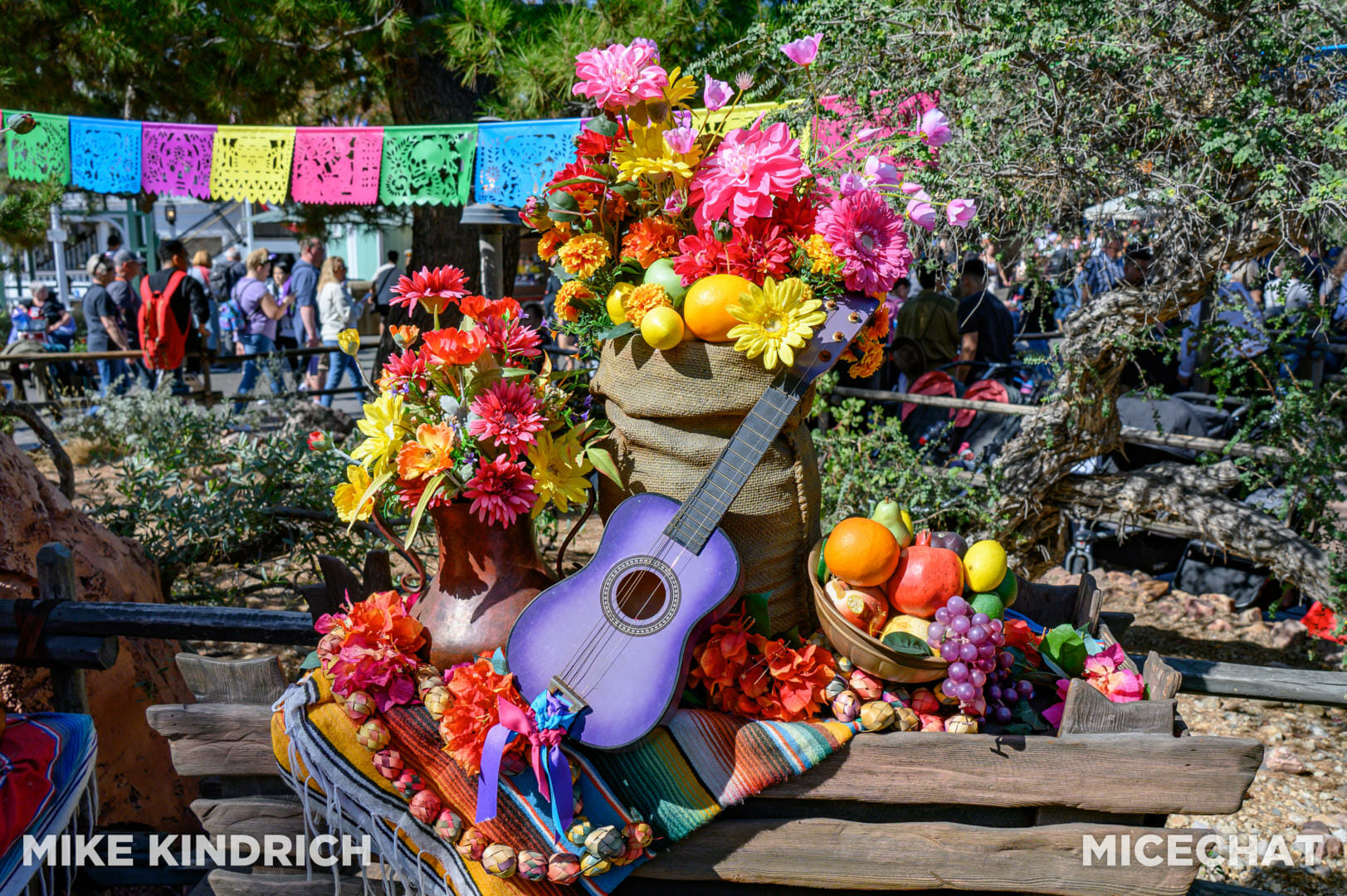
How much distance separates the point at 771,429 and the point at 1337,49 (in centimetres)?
219

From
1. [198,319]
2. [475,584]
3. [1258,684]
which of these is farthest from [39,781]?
[198,319]

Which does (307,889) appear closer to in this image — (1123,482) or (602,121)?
(602,121)

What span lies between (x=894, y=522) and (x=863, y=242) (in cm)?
57

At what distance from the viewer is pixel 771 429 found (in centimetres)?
182

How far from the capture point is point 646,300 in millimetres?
1874

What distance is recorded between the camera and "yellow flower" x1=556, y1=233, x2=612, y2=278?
6.46ft

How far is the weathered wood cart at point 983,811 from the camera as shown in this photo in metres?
1.69

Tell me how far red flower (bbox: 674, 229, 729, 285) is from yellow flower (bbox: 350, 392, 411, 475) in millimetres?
608

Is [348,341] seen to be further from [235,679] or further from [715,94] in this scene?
[715,94]

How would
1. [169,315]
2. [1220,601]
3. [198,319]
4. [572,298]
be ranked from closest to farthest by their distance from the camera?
[572,298] < [1220,601] < [169,315] < [198,319]

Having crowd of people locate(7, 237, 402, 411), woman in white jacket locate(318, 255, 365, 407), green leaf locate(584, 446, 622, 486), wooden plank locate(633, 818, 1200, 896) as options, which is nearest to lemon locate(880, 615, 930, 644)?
wooden plank locate(633, 818, 1200, 896)

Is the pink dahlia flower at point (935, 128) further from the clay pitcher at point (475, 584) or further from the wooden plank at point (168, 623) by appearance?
the wooden plank at point (168, 623)

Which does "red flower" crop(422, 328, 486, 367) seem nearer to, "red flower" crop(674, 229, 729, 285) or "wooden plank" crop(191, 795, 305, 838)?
"red flower" crop(674, 229, 729, 285)

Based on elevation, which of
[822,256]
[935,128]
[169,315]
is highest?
[935,128]
